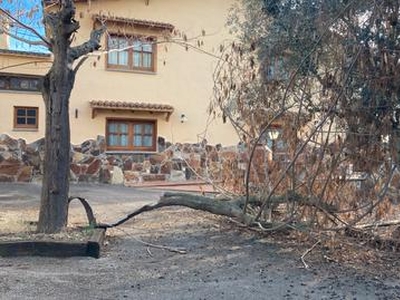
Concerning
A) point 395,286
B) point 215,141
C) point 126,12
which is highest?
point 126,12

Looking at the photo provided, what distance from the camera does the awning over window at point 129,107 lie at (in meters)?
15.2

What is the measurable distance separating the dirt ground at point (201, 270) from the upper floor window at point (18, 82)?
7465mm

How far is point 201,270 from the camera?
570 cm

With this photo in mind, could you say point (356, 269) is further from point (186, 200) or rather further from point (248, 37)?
point (248, 37)

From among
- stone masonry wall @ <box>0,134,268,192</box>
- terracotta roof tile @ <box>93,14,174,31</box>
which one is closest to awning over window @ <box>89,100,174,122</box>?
stone masonry wall @ <box>0,134,268,192</box>

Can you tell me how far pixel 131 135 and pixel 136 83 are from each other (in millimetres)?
1767

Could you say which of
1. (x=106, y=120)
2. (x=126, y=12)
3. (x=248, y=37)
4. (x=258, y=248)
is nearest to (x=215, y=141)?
(x=106, y=120)

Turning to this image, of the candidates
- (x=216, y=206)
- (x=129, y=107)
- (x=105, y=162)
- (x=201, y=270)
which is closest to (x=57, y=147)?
(x=216, y=206)

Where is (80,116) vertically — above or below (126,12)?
below

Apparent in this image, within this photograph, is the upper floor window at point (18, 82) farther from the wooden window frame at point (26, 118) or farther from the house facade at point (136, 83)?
the wooden window frame at point (26, 118)

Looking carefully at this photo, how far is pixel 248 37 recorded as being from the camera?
27.9 ft

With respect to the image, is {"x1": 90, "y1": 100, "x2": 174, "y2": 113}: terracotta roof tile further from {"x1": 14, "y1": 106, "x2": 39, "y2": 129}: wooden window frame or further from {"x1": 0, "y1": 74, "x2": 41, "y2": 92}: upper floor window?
{"x1": 0, "y1": 74, "x2": 41, "y2": 92}: upper floor window

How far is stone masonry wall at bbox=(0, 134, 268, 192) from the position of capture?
14.6 m

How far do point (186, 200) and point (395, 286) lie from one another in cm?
358
